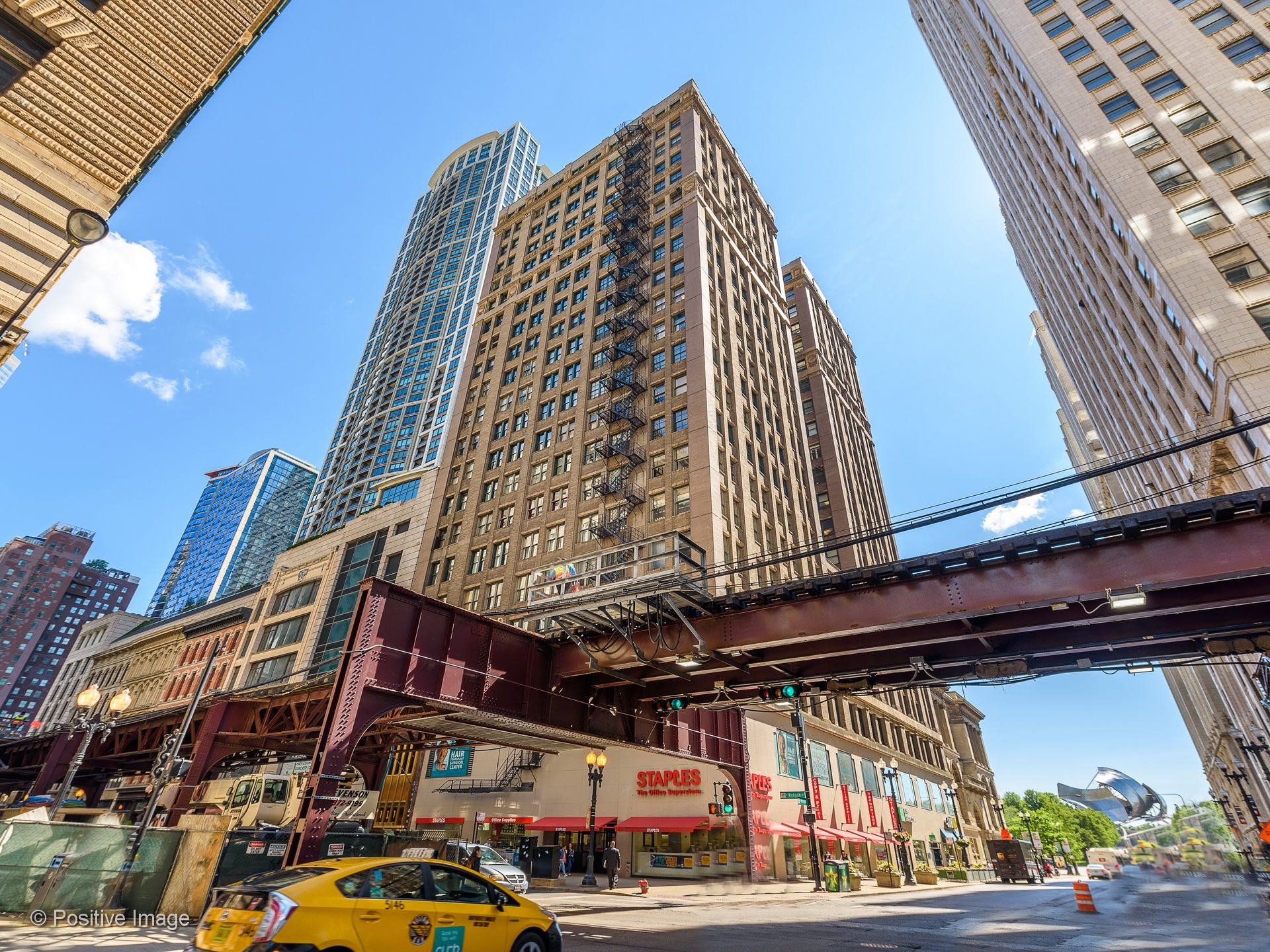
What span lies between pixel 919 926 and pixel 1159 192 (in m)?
36.8

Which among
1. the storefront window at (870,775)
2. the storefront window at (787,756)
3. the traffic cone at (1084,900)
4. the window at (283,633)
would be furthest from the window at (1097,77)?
the window at (283,633)

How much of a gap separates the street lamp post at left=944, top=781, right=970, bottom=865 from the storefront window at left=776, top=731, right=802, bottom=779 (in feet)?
116

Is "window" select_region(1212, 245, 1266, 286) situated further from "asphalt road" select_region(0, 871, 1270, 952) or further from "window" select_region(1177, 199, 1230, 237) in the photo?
"asphalt road" select_region(0, 871, 1270, 952)

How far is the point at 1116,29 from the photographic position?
39031 millimetres

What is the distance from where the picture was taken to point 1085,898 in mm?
22281

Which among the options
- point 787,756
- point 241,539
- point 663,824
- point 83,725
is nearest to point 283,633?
point 83,725

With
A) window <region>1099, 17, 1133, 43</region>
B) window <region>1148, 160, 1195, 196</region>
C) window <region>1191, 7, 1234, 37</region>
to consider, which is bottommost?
window <region>1148, 160, 1195, 196</region>

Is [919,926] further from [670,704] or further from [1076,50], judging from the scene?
[1076,50]

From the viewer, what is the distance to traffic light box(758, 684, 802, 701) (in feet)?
60.1

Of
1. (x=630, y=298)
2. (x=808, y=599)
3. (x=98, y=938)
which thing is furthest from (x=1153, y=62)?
(x=98, y=938)

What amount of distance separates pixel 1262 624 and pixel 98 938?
933 inches

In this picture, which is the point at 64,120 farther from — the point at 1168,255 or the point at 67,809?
the point at 1168,255

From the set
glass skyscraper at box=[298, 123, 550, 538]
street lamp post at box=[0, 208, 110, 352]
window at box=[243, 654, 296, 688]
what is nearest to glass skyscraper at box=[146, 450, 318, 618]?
glass skyscraper at box=[298, 123, 550, 538]

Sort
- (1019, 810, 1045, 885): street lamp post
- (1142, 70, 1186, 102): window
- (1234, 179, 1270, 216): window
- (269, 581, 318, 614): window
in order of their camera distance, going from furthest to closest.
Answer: (1019, 810, 1045, 885): street lamp post, (269, 581, 318, 614): window, (1142, 70, 1186, 102): window, (1234, 179, 1270, 216): window
